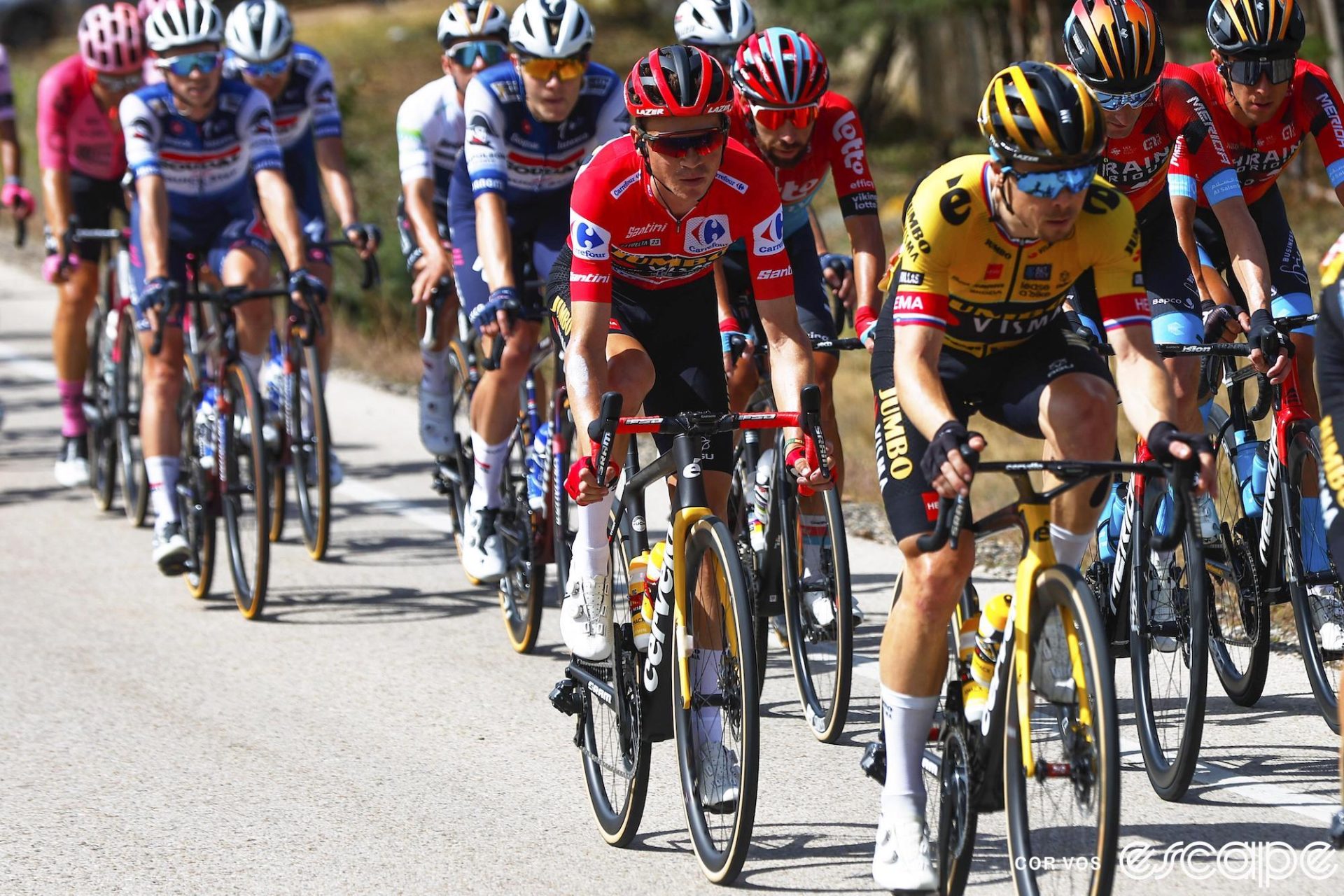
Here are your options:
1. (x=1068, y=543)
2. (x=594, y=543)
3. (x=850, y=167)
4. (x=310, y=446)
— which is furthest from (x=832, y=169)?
(x=310, y=446)

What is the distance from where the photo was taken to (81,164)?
10.1 m

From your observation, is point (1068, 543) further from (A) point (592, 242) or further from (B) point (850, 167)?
(B) point (850, 167)

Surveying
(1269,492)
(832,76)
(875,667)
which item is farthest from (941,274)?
(832,76)

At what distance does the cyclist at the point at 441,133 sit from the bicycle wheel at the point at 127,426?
6.52 feet

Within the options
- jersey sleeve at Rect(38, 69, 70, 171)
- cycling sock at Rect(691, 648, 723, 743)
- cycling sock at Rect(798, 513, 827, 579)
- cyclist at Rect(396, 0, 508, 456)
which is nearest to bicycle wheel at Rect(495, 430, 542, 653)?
cyclist at Rect(396, 0, 508, 456)

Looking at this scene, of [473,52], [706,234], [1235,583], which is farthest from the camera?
[473,52]

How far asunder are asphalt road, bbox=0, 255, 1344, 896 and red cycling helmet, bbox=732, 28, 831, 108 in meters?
2.20

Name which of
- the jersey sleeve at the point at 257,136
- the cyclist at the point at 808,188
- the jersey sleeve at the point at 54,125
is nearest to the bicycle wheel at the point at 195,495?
the jersey sleeve at the point at 257,136

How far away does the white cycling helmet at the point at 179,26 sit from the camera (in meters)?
8.02

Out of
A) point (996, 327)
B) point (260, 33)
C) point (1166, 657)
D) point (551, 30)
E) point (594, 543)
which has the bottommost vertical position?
point (1166, 657)

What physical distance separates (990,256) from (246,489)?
4516 mm

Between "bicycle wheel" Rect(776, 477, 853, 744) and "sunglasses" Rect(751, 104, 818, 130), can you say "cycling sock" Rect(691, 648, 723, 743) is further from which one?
"sunglasses" Rect(751, 104, 818, 130)

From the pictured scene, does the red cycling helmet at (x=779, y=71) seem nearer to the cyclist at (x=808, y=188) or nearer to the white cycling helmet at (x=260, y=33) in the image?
the cyclist at (x=808, y=188)

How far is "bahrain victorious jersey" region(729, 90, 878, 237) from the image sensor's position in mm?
6797
